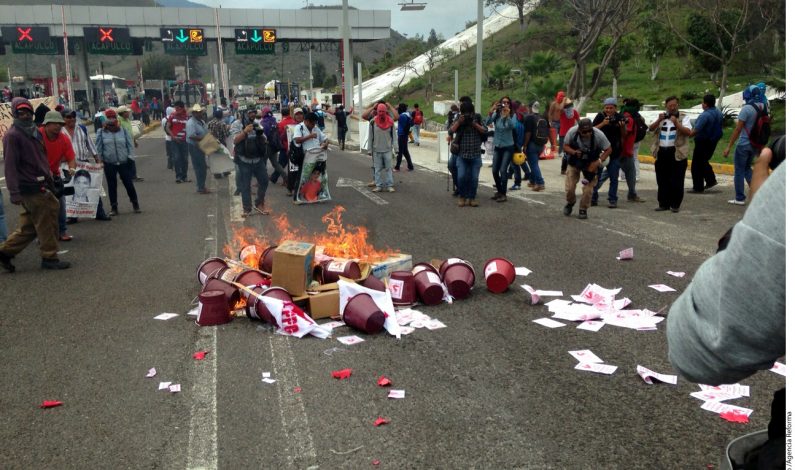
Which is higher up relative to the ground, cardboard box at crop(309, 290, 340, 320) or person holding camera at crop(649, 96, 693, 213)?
person holding camera at crop(649, 96, 693, 213)

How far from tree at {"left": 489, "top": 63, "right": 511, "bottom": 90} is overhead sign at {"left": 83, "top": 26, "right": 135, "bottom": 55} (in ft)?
87.0

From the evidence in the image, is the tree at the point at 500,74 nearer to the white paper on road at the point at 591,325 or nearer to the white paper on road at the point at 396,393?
the white paper on road at the point at 591,325

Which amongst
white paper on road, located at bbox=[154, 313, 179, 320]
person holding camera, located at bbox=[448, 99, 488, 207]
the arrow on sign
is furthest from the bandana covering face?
white paper on road, located at bbox=[154, 313, 179, 320]

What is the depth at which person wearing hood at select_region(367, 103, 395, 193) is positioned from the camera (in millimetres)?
14188

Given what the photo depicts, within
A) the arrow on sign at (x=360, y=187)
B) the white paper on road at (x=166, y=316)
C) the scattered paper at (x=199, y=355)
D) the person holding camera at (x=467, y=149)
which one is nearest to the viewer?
the scattered paper at (x=199, y=355)

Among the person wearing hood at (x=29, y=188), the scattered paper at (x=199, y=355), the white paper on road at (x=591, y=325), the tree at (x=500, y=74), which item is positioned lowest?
the scattered paper at (x=199, y=355)

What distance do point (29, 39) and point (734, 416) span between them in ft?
167

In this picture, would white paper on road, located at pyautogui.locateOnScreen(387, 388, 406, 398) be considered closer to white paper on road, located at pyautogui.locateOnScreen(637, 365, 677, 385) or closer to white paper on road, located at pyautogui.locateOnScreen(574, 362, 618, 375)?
white paper on road, located at pyautogui.locateOnScreen(574, 362, 618, 375)

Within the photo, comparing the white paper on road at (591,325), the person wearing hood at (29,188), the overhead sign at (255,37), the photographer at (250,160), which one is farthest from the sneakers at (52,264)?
the overhead sign at (255,37)

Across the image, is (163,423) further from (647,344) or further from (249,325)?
(647,344)

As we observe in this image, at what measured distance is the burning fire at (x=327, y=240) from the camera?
7.11 meters

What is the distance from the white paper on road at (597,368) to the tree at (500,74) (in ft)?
159

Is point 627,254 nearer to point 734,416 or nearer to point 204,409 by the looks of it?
point 734,416

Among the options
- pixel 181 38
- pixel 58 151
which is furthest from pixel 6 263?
pixel 181 38
